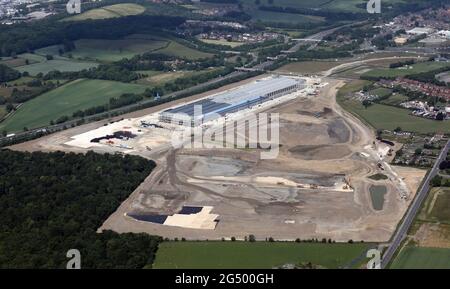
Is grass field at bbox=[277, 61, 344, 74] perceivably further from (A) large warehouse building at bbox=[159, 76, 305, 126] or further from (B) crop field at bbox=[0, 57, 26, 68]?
(B) crop field at bbox=[0, 57, 26, 68]

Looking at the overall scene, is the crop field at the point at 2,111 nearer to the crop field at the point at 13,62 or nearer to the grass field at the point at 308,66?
the crop field at the point at 13,62

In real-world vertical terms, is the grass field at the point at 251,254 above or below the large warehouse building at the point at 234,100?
→ below

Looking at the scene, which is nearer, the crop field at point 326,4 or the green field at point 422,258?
the green field at point 422,258

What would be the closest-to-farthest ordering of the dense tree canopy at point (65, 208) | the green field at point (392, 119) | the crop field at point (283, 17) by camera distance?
the dense tree canopy at point (65, 208) < the green field at point (392, 119) < the crop field at point (283, 17)

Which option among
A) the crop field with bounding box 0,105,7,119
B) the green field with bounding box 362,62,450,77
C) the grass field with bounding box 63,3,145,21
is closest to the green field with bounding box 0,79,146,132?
the crop field with bounding box 0,105,7,119

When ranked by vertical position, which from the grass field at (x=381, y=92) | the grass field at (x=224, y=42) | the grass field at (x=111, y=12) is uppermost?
the grass field at (x=111, y=12)

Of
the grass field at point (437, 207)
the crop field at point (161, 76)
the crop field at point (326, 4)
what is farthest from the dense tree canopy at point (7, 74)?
the crop field at point (326, 4)

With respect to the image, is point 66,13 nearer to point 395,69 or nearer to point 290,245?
point 395,69
